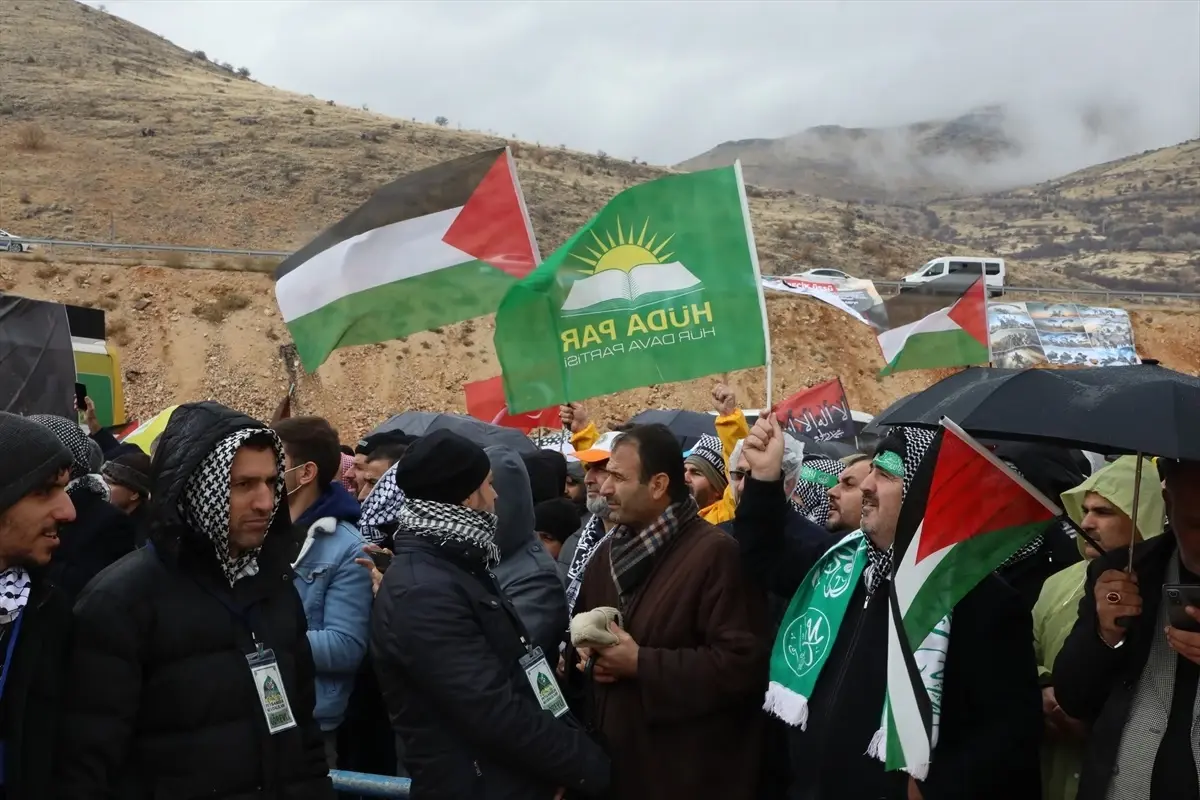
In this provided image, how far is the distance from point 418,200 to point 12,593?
179 inches

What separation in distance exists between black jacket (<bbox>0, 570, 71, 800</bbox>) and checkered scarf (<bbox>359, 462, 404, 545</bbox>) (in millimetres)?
1975

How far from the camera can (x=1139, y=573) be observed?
136 inches

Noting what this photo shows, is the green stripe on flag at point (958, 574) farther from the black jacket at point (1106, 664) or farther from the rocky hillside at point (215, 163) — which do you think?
the rocky hillside at point (215, 163)

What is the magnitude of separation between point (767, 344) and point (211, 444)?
2978 mm

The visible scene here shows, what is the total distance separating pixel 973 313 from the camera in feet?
40.5

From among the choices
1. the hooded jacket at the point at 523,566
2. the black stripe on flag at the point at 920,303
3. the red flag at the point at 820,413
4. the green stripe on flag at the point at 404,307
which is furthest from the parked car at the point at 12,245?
the hooded jacket at the point at 523,566

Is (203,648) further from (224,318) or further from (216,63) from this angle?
(216,63)

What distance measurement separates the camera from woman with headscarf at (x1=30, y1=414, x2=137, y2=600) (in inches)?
186

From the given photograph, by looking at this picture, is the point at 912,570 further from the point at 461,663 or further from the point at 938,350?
the point at 938,350

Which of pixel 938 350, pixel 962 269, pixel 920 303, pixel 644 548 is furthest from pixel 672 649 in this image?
pixel 962 269

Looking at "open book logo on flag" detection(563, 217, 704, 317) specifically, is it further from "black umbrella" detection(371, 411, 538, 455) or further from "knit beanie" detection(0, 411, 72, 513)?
"knit beanie" detection(0, 411, 72, 513)

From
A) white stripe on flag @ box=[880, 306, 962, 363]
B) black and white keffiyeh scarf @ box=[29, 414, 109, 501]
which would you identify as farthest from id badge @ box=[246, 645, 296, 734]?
white stripe on flag @ box=[880, 306, 962, 363]

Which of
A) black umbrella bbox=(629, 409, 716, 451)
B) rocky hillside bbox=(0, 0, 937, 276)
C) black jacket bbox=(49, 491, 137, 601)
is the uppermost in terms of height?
rocky hillside bbox=(0, 0, 937, 276)

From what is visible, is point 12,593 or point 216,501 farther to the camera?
point 216,501
